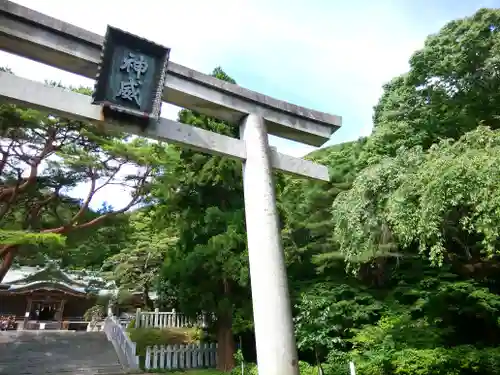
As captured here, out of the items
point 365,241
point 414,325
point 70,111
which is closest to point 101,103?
point 70,111

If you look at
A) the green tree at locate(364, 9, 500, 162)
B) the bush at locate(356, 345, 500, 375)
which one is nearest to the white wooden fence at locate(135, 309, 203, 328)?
the bush at locate(356, 345, 500, 375)

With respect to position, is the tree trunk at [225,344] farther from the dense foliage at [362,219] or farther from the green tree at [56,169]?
the green tree at [56,169]

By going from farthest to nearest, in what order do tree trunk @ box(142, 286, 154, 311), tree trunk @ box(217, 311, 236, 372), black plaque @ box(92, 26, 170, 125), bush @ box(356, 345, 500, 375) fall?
tree trunk @ box(142, 286, 154, 311) < tree trunk @ box(217, 311, 236, 372) < bush @ box(356, 345, 500, 375) < black plaque @ box(92, 26, 170, 125)

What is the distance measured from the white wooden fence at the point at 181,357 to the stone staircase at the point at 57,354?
956 mm

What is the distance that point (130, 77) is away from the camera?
3.53m

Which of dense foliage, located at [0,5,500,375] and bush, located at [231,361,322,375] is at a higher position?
dense foliage, located at [0,5,500,375]

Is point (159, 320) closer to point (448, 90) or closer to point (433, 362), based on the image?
point (433, 362)

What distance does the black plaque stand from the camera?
335 cm

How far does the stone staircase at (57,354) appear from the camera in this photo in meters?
12.3

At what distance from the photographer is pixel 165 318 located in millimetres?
17172

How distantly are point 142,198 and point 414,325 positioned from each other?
10110 millimetres

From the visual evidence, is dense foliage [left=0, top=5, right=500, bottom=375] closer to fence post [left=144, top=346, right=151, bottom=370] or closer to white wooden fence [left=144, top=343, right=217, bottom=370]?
white wooden fence [left=144, top=343, right=217, bottom=370]

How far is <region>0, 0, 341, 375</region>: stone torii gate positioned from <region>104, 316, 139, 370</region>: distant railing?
34.7ft

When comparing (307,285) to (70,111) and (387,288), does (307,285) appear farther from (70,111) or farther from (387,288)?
(70,111)
